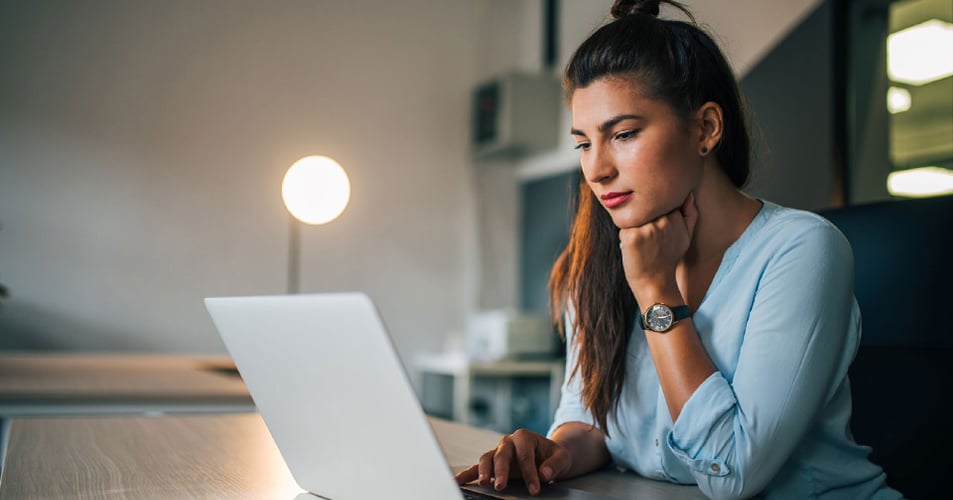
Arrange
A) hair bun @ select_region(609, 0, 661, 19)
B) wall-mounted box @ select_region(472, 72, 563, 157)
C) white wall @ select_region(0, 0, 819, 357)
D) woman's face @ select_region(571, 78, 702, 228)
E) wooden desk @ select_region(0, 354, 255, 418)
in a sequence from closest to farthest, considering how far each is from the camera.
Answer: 1. woman's face @ select_region(571, 78, 702, 228)
2. hair bun @ select_region(609, 0, 661, 19)
3. wooden desk @ select_region(0, 354, 255, 418)
4. white wall @ select_region(0, 0, 819, 357)
5. wall-mounted box @ select_region(472, 72, 563, 157)

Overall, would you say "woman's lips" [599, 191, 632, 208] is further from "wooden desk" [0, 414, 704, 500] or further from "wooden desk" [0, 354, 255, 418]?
"wooden desk" [0, 354, 255, 418]

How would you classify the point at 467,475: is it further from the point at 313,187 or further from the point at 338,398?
the point at 313,187

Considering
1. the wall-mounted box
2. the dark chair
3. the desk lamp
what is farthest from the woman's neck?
the wall-mounted box

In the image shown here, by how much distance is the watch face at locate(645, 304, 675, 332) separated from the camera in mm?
922

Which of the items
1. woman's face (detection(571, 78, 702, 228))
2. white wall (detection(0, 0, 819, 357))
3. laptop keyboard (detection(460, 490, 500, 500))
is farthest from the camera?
white wall (detection(0, 0, 819, 357))

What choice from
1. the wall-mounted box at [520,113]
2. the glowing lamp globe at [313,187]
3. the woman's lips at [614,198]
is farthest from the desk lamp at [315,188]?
the woman's lips at [614,198]

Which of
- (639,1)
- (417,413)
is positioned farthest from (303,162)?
(417,413)

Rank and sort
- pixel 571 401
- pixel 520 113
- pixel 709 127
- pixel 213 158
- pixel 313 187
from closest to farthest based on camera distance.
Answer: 1. pixel 709 127
2. pixel 571 401
3. pixel 313 187
4. pixel 213 158
5. pixel 520 113


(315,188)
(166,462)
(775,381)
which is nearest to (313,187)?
(315,188)

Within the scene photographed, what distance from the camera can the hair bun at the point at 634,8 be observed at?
113 cm

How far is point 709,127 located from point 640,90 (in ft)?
0.38

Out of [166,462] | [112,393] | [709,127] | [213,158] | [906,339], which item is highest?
[213,158]

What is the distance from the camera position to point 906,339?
1.11 metres

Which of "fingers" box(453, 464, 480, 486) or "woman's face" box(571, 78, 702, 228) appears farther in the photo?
"woman's face" box(571, 78, 702, 228)
